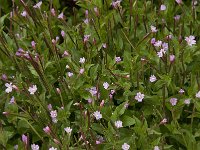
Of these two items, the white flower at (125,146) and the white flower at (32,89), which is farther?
the white flower at (32,89)

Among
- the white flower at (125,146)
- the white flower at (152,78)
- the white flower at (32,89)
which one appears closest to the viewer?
the white flower at (125,146)

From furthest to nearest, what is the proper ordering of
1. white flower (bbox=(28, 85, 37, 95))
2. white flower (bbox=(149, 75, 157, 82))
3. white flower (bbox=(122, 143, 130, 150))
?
white flower (bbox=(149, 75, 157, 82)), white flower (bbox=(28, 85, 37, 95)), white flower (bbox=(122, 143, 130, 150))

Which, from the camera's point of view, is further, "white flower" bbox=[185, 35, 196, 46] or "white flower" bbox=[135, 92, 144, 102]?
"white flower" bbox=[185, 35, 196, 46]

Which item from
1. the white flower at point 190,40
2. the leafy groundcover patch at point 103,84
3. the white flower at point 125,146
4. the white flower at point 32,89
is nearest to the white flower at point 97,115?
the leafy groundcover patch at point 103,84

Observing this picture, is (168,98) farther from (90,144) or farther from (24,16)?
(24,16)

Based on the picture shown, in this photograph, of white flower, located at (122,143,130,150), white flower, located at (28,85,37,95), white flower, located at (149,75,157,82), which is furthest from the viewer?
white flower, located at (149,75,157,82)

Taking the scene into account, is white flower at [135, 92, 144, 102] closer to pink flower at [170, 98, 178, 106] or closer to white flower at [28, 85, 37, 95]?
pink flower at [170, 98, 178, 106]

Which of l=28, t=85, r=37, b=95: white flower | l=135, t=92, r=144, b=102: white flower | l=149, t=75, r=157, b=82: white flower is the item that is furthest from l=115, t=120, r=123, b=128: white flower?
l=28, t=85, r=37, b=95: white flower

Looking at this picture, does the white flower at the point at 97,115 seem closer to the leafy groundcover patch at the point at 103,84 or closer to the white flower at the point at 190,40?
the leafy groundcover patch at the point at 103,84
